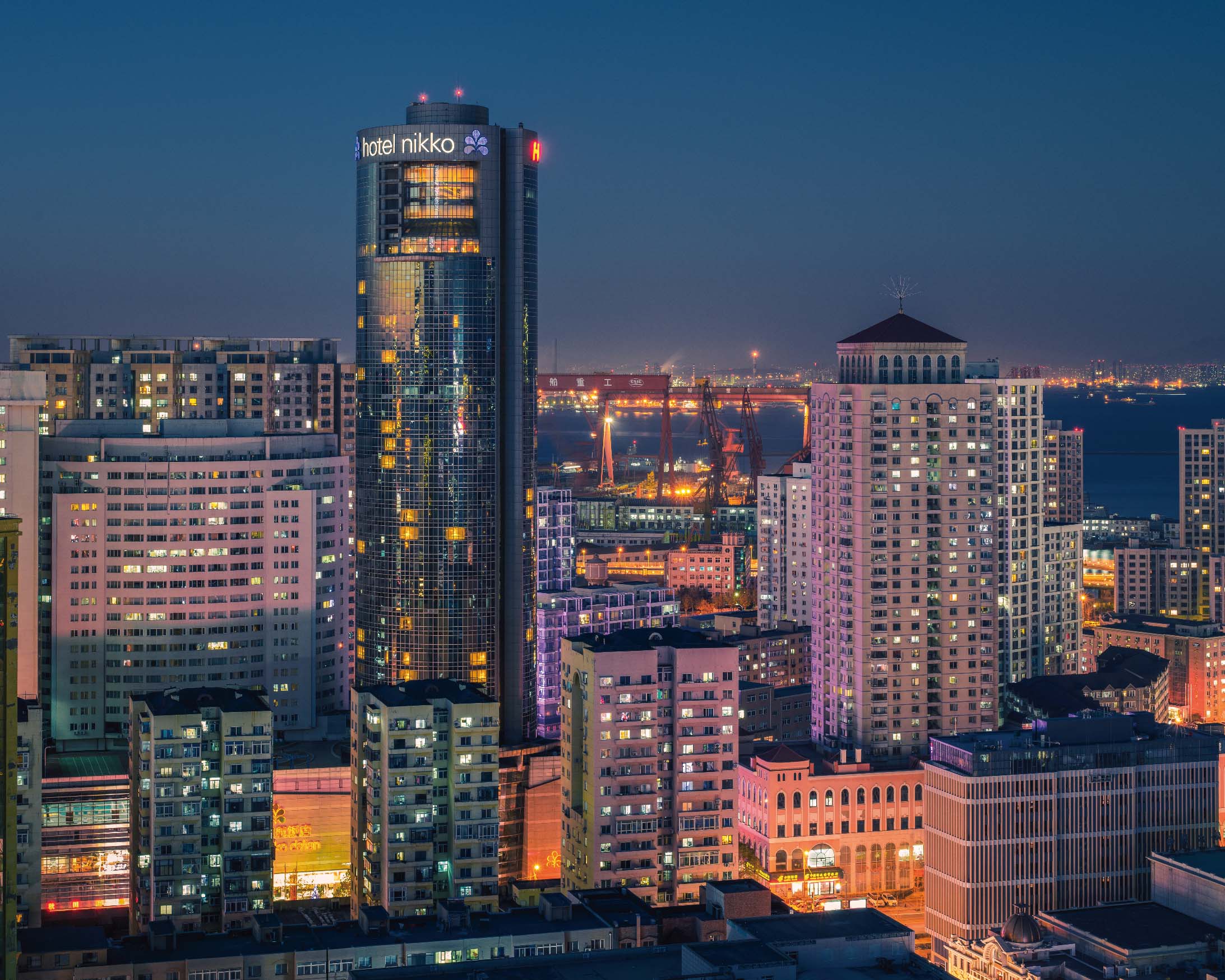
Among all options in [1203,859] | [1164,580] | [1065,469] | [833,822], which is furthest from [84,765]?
[1065,469]

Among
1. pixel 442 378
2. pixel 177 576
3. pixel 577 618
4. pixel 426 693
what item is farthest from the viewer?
pixel 577 618

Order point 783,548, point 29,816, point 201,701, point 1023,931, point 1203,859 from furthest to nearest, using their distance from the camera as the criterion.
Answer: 1. point 783,548
2. point 201,701
3. point 29,816
4. point 1203,859
5. point 1023,931

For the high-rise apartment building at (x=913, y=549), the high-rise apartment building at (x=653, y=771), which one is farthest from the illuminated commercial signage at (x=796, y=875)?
the high-rise apartment building at (x=913, y=549)

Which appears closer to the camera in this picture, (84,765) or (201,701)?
(201,701)

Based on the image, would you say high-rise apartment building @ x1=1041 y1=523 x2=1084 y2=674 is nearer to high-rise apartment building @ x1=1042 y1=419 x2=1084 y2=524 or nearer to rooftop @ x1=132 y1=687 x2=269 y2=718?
rooftop @ x1=132 y1=687 x2=269 y2=718

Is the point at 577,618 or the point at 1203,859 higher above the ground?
the point at 577,618

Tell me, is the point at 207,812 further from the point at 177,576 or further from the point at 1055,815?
the point at 1055,815

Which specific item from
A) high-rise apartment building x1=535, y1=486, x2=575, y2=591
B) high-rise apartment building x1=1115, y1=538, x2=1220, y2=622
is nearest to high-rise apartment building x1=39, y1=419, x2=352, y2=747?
high-rise apartment building x1=535, y1=486, x2=575, y2=591
